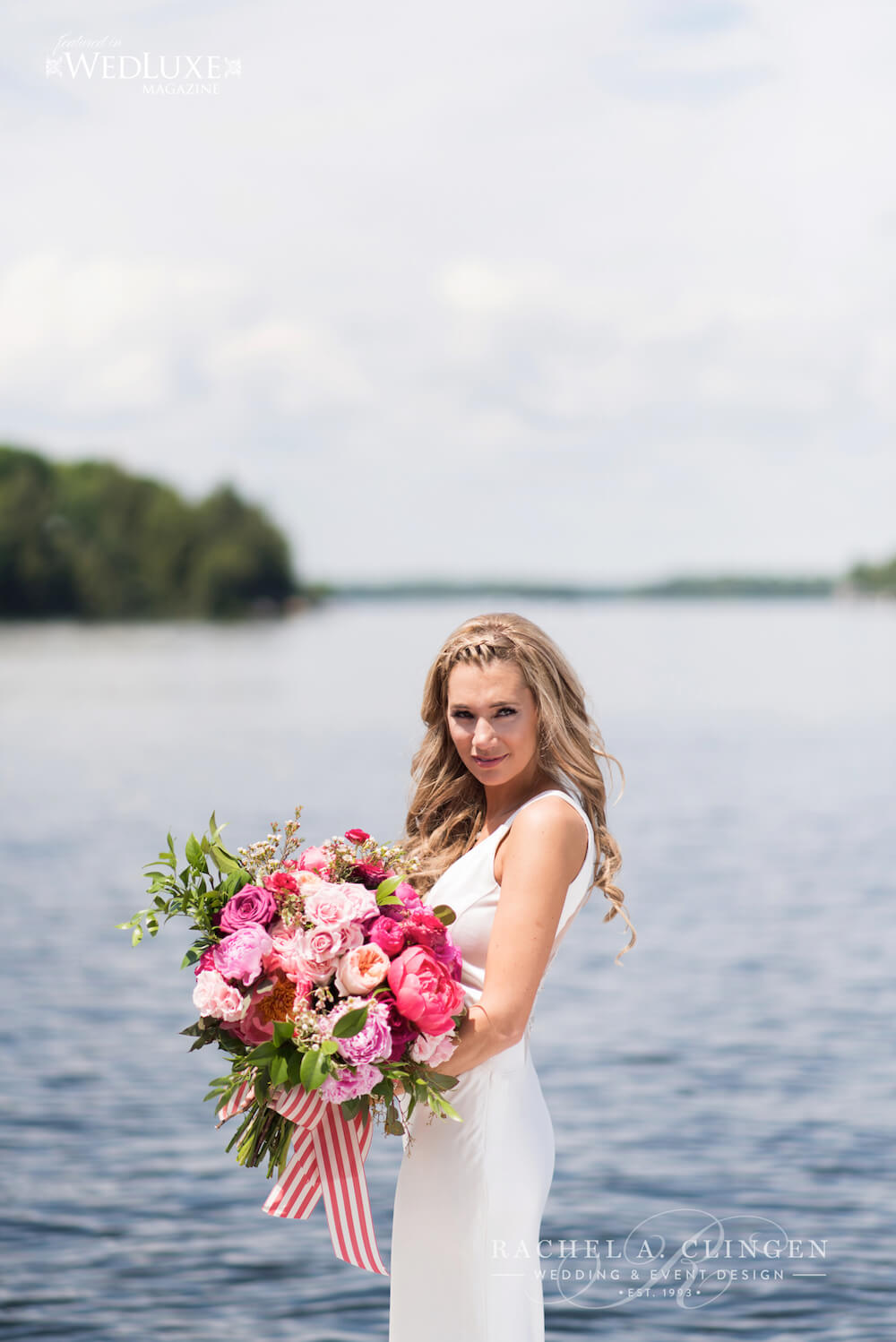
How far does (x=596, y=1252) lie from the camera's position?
7.97m

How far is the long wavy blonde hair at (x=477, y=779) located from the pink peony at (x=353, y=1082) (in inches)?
21.8

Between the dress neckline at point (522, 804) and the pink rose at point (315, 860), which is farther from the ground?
the dress neckline at point (522, 804)

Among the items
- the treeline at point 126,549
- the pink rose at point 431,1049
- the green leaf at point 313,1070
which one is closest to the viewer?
the green leaf at point 313,1070

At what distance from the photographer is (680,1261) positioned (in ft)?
26.7

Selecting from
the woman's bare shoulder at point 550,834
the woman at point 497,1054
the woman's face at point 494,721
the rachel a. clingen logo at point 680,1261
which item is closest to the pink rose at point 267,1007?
the woman at point 497,1054

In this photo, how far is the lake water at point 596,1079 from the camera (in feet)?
24.7

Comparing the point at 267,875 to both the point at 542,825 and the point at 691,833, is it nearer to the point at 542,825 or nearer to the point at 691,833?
the point at 542,825

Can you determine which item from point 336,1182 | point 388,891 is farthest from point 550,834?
point 336,1182

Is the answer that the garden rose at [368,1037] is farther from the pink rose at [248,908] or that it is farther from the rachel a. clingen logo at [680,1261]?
the rachel a. clingen logo at [680,1261]

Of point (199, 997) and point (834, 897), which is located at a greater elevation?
point (199, 997)

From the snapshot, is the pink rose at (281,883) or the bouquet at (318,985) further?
the pink rose at (281,883)

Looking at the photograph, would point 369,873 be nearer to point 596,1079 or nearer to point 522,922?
point 522,922

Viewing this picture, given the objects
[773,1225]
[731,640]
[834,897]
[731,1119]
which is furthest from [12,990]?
[731,640]

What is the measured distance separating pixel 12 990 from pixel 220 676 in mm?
50206
